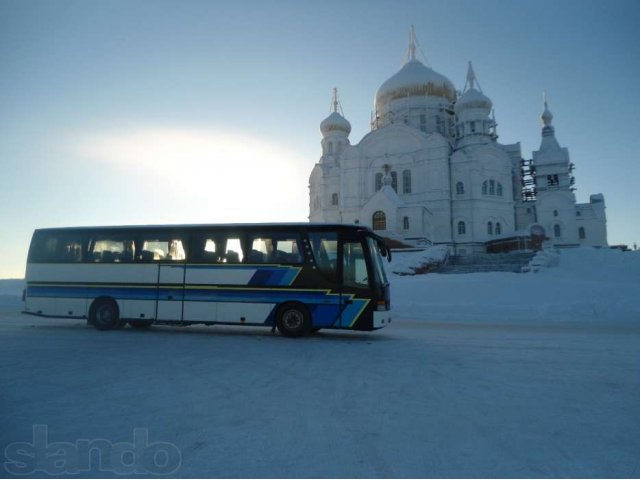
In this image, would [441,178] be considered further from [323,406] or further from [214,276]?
[323,406]

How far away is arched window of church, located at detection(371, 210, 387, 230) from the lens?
134 ft

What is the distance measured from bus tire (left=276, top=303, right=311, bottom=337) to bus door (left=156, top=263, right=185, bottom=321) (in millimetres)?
2950

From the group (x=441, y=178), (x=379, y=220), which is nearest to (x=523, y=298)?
(x=379, y=220)

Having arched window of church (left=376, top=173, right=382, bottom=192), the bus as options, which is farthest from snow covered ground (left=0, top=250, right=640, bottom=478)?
arched window of church (left=376, top=173, right=382, bottom=192)

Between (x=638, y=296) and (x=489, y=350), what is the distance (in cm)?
1267

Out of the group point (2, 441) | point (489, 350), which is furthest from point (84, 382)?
point (489, 350)

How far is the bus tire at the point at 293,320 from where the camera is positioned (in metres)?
10.6

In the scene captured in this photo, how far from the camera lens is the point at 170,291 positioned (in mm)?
11719

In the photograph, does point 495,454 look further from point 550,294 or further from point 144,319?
point 550,294

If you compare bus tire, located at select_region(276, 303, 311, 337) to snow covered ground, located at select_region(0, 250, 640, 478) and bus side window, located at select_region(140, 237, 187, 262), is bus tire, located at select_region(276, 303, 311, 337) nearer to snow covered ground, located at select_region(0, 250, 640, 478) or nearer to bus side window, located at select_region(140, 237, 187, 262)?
snow covered ground, located at select_region(0, 250, 640, 478)

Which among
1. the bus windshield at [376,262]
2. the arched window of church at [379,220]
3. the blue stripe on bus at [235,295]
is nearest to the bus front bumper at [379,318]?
the blue stripe on bus at [235,295]

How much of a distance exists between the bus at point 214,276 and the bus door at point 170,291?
0.03m

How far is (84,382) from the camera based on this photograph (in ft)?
19.0

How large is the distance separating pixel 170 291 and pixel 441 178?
3785 cm
